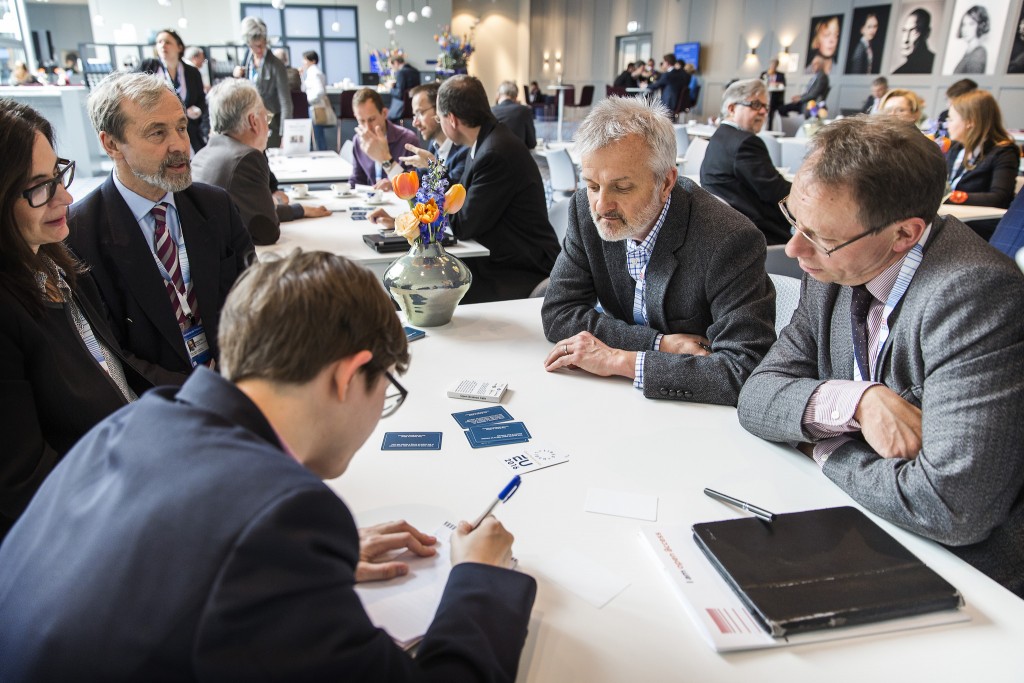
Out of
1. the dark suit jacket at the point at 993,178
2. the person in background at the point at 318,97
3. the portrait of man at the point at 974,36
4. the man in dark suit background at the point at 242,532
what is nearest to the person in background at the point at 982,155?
the dark suit jacket at the point at 993,178

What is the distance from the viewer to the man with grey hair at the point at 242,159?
3.17 m

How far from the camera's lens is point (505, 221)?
358 centimetres

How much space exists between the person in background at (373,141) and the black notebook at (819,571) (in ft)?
13.2

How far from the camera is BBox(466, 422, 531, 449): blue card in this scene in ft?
4.71

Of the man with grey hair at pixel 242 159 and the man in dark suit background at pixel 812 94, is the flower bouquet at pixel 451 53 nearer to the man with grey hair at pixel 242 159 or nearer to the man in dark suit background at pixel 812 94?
the man in dark suit background at pixel 812 94

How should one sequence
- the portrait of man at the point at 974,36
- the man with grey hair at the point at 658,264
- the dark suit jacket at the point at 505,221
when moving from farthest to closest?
1. the portrait of man at the point at 974,36
2. the dark suit jacket at the point at 505,221
3. the man with grey hair at the point at 658,264

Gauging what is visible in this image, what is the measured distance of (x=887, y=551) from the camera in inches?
41.6

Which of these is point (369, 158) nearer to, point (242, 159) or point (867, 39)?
point (242, 159)

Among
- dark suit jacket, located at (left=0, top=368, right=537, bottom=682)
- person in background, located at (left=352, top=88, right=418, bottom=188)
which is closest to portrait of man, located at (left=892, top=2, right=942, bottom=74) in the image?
person in background, located at (left=352, top=88, right=418, bottom=188)

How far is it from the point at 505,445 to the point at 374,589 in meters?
0.49

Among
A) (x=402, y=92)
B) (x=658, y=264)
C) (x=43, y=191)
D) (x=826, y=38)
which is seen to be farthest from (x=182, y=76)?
(x=826, y=38)

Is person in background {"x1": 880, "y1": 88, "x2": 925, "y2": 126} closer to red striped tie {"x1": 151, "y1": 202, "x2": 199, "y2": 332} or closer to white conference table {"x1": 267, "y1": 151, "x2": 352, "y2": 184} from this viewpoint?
white conference table {"x1": 267, "y1": 151, "x2": 352, "y2": 184}

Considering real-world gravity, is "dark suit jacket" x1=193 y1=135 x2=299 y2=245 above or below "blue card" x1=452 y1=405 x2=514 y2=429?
above

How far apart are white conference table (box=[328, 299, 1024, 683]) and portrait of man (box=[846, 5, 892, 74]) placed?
37.6ft
